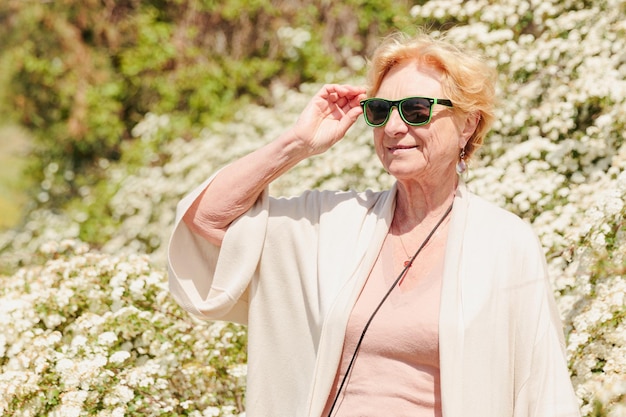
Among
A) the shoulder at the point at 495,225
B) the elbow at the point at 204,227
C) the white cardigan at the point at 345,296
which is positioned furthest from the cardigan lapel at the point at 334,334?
the elbow at the point at 204,227

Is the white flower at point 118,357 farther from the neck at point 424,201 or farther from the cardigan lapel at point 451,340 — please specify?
the cardigan lapel at point 451,340

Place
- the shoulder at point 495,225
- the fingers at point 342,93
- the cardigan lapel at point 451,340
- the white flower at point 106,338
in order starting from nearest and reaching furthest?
the cardigan lapel at point 451,340, the shoulder at point 495,225, the fingers at point 342,93, the white flower at point 106,338

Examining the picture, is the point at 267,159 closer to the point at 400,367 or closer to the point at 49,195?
the point at 400,367

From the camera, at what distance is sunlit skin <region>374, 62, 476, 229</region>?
2.37 metres

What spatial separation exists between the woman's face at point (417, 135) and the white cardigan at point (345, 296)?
0.41 feet

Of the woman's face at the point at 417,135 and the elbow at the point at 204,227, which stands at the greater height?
the woman's face at the point at 417,135

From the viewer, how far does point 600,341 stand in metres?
2.89

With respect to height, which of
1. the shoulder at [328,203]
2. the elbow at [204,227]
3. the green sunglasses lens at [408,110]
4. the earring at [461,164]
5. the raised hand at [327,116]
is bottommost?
the elbow at [204,227]

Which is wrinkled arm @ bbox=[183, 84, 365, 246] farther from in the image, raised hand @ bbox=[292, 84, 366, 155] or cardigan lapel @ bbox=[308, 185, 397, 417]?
cardigan lapel @ bbox=[308, 185, 397, 417]

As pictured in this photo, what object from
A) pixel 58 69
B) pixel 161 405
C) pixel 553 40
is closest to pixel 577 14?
pixel 553 40

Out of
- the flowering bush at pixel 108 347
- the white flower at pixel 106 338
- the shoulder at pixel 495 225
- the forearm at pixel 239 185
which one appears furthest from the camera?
the white flower at pixel 106 338

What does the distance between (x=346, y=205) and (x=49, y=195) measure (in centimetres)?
615

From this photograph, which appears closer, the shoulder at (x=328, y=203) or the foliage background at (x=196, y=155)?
the shoulder at (x=328, y=203)

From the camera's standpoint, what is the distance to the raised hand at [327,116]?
2.48 meters
